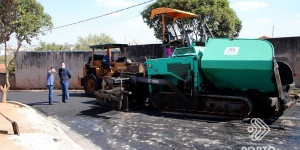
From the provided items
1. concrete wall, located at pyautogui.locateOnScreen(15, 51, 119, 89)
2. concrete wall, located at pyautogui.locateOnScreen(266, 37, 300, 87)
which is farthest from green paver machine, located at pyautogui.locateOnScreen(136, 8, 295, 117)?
concrete wall, located at pyautogui.locateOnScreen(15, 51, 119, 89)

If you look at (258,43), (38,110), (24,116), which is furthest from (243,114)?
(38,110)

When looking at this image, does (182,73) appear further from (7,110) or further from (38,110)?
(7,110)

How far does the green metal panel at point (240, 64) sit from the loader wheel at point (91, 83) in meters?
6.24

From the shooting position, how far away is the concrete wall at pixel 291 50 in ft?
35.0

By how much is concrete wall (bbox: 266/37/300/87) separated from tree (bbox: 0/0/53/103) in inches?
415

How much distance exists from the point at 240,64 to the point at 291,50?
6889 millimetres

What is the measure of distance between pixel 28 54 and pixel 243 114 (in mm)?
14641

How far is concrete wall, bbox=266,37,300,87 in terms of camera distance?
10.7m

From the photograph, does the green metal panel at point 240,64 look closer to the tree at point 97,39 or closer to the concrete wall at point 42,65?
the concrete wall at point 42,65

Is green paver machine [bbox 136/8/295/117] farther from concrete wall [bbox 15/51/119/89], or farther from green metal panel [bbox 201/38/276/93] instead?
concrete wall [bbox 15/51/119/89]

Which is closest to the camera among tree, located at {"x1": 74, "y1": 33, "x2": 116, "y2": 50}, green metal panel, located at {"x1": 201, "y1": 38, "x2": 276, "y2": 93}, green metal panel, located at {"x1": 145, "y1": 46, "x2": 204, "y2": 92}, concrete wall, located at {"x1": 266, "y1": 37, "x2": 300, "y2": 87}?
green metal panel, located at {"x1": 201, "y1": 38, "x2": 276, "y2": 93}

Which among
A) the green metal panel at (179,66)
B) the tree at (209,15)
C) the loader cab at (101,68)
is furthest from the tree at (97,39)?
the green metal panel at (179,66)

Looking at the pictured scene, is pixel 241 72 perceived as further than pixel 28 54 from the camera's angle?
No

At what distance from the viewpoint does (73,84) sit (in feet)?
50.4
